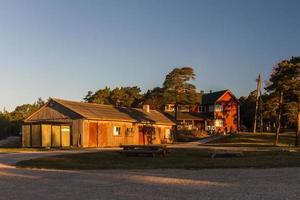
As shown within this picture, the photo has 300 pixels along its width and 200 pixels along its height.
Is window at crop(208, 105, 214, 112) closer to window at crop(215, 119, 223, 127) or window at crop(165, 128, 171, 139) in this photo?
window at crop(215, 119, 223, 127)

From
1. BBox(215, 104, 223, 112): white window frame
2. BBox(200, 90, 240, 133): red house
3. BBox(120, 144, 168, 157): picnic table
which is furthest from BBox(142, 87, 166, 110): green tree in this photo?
BBox(120, 144, 168, 157): picnic table

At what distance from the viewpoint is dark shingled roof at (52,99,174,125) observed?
54.9m

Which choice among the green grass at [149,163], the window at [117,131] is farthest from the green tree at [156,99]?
the green grass at [149,163]

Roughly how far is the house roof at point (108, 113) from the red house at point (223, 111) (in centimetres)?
2091

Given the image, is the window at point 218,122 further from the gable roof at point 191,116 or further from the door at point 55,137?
the door at point 55,137

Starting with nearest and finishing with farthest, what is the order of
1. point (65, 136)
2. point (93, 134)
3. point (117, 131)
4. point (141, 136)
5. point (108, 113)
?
point (65, 136) → point (93, 134) → point (117, 131) → point (108, 113) → point (141, 136)

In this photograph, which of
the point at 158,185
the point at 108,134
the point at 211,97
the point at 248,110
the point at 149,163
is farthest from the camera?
the point at 248,110

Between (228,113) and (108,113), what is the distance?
123 ft

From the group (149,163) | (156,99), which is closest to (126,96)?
(156,99)

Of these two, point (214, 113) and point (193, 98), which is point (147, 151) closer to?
point (193, 98)

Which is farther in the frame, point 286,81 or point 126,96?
point 126,96

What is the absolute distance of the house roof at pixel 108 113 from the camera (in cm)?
5484

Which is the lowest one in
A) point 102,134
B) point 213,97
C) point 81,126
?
point 102,134

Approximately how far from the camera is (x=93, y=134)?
54344 millimetres
